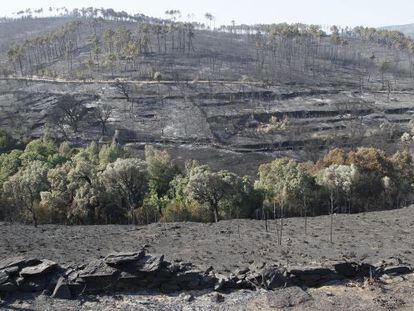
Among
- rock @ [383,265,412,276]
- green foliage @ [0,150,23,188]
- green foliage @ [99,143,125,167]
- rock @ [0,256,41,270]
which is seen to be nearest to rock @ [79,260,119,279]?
rock @ [0,256,41,270]

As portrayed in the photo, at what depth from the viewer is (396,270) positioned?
2266 cm

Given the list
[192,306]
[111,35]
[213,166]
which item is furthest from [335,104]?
[192,306]

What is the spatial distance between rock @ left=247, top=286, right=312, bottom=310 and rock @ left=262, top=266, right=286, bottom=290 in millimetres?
416

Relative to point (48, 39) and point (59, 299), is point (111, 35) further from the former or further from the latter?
point (59, 299)

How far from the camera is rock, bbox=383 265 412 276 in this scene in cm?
2259

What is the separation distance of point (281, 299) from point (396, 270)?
5.89 meters

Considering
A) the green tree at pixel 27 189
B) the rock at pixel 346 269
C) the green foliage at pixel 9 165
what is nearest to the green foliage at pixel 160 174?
the green tree at pixel 27 189

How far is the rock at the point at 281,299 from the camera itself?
66.6 ft

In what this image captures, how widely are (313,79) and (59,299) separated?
101 m

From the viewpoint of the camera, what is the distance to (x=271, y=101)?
9288 cm

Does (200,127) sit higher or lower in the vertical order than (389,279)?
lower

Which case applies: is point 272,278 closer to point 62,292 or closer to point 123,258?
point 123,258

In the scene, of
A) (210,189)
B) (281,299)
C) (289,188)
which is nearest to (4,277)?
(281,299)

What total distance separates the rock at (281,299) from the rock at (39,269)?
29.3 ft
